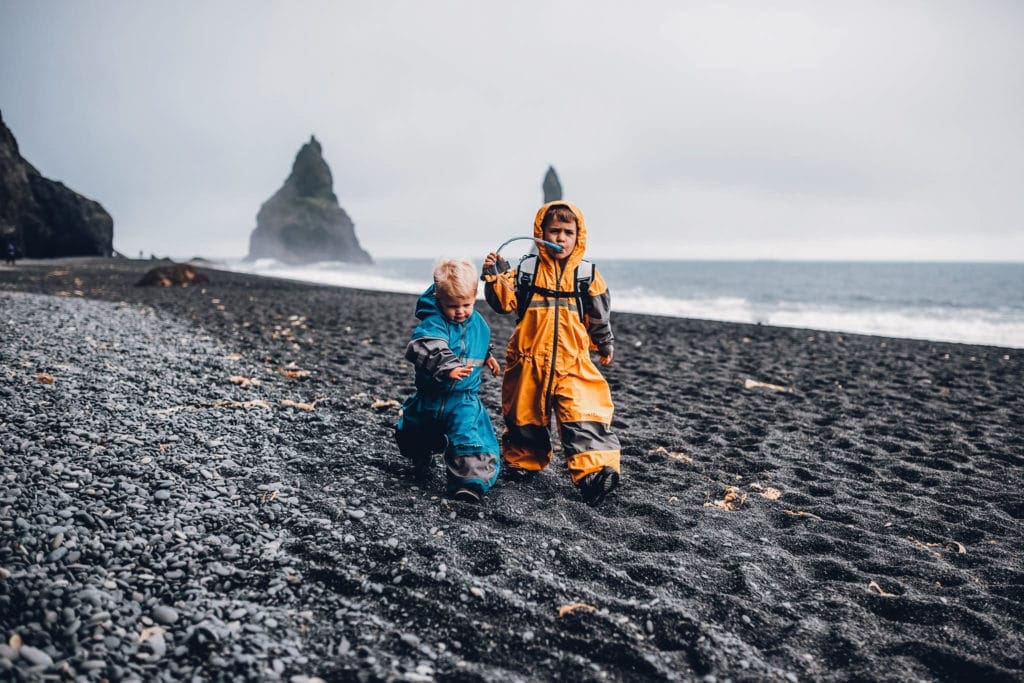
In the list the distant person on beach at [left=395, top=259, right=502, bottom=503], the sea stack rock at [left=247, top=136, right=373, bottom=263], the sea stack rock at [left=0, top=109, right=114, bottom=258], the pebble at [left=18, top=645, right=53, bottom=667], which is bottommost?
the pebble at [left=18, top=645, right=53, bottom=667]

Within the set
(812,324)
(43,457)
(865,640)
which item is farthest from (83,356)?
(812,324)

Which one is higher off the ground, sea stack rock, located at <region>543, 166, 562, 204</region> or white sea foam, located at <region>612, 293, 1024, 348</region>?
sea stack rock, located at <region>543, 166, 562, 204</region>

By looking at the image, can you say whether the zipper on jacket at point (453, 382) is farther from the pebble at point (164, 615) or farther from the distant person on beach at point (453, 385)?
the pebble at point (164, 615)

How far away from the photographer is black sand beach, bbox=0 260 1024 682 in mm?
2346

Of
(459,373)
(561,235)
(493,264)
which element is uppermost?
(561,235)

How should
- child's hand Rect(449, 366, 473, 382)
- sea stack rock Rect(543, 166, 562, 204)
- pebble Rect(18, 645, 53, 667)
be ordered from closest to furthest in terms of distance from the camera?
pebble Rect(18, 645, 53, 667), child's hand Rect(449, 366, 473, 382), sea stack rock Rect(543, 166, 562, 204)

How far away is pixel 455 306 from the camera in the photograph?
140 inches

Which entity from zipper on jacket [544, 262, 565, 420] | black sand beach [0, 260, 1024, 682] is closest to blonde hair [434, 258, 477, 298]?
zipper on jacket [544, 262, 565, 420]

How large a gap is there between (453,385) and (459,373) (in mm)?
277

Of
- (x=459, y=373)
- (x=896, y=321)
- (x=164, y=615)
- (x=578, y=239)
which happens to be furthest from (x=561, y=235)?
(x=896, y=321)

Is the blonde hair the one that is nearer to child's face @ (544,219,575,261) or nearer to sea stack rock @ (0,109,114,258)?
child's face @ (544,219,575,261)

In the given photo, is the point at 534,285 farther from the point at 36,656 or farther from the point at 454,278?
the point at 36,656

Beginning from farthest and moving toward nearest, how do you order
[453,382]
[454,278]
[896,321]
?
[896,321] < [453,382] < [454,278]

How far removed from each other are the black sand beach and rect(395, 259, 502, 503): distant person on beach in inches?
10.3
